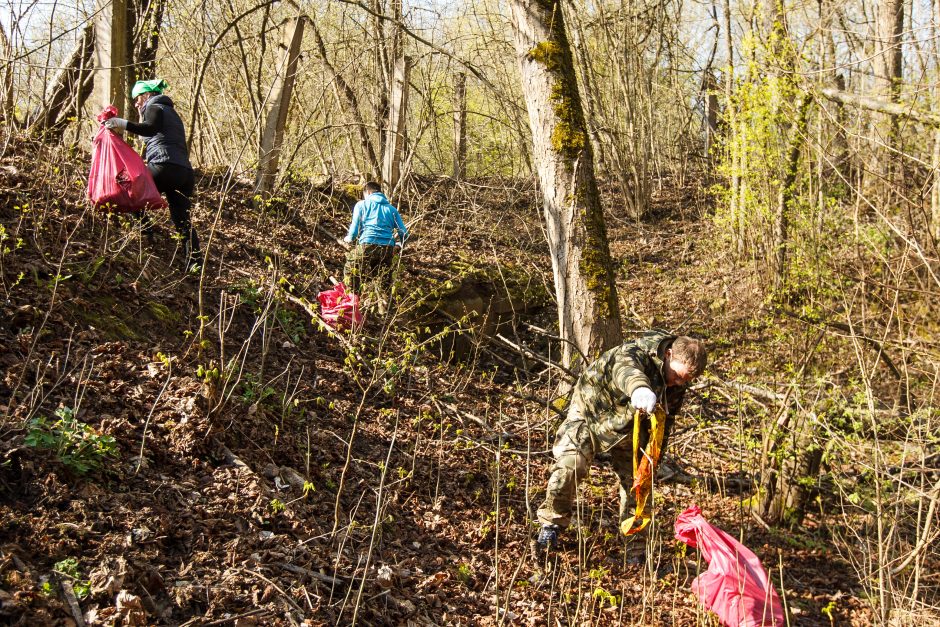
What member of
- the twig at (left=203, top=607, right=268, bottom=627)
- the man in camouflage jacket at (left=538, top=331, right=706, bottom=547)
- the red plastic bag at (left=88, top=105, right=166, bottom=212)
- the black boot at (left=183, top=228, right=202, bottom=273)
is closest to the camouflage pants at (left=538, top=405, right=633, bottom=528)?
the man in camouflage jacket at (left=538, top=331, right=706, bottom=547)

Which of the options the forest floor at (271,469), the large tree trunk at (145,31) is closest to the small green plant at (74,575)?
the forest floor at (271,469)

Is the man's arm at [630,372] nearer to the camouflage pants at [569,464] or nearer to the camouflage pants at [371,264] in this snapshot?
the camouflage pants at [569,464]

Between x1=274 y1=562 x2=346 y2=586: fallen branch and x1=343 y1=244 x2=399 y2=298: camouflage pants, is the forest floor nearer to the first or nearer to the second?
x1=274 y1=562 x2=346 y2=586: fallen branch

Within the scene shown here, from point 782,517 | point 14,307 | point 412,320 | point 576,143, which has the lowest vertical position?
point 782,517

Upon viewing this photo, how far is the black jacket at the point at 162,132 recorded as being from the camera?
561cm

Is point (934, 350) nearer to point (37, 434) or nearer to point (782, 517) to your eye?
point (782, 517)

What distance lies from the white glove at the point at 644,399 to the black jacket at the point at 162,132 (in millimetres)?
4326

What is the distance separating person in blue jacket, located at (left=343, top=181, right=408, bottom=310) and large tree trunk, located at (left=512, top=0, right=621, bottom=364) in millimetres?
1967

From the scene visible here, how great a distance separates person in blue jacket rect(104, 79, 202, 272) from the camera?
564cm

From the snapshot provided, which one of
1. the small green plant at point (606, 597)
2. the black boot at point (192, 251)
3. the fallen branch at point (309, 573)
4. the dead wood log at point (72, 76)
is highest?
the dead wood log at point (72, 76)

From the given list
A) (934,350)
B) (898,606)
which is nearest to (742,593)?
(898,606)

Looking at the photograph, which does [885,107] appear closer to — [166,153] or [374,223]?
[374,223]

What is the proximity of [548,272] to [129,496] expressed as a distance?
630 centimetres

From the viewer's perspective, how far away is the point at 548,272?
29.0 feet
